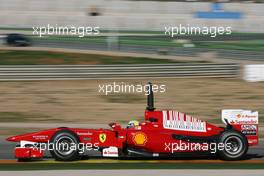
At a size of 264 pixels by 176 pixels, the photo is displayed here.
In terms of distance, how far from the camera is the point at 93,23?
164 ft

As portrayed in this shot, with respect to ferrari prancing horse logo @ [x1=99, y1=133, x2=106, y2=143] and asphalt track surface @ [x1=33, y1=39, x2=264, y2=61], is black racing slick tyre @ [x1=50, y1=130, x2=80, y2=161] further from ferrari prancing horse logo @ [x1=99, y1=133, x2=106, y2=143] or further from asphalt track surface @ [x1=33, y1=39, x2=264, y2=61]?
asphalt track surface @ [x1=33, y1=39, x2=264, y2=61]

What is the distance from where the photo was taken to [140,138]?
10.4 m

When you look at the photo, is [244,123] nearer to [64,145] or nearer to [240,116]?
[240,116]

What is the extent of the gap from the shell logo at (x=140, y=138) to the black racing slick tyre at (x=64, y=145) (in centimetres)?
107

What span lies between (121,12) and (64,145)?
4806cm

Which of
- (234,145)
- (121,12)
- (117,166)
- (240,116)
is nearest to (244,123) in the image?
(240,116)

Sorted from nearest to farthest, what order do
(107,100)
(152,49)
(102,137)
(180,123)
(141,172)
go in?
(141,172) < (102,137) < (180,123) < (107,100) < (152,49)

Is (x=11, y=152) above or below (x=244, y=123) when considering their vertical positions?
below

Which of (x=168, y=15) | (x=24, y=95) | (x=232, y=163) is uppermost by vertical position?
(x=168, y=15)

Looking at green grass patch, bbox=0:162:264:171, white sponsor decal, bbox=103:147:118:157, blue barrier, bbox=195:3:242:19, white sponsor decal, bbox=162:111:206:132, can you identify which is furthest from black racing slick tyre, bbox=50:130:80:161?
blue barrier, bbox=195:3:242:19

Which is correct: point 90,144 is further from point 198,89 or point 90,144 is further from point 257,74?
point 257,74

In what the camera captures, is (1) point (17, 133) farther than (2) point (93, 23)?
No

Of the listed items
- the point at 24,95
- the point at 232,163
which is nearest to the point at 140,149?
the point at 232,163

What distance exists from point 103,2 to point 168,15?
23.2 ft
